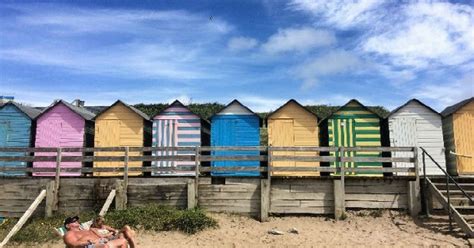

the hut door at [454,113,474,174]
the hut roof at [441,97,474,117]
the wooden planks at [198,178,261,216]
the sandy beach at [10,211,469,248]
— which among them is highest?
the hut roof at [441,97,474,117]

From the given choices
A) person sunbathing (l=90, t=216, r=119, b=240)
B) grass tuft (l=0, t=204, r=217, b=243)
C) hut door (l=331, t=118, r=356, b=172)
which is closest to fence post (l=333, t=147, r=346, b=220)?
hut door (l=331, t=118, r=356, b=172)

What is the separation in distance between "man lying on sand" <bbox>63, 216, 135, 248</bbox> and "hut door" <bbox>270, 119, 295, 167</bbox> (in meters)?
8.23

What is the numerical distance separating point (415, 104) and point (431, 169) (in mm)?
2599

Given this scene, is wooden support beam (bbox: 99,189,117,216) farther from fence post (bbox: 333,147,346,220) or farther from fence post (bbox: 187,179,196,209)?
fence post (bbox: 333,147,346,220)

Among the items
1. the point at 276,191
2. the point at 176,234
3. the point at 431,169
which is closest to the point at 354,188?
the point at 276,191

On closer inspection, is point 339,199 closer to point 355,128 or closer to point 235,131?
point 355,128

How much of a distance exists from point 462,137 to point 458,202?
424cm

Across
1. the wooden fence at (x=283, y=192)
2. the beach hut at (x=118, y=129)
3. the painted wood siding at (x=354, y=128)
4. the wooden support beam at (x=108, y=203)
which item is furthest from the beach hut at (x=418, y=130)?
the wooden support beam at (x=108, y=203)

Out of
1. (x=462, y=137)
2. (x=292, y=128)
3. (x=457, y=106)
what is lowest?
(x=462, y=137)

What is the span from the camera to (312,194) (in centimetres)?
1216

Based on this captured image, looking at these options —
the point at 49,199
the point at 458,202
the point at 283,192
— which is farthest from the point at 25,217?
the point at 458,202

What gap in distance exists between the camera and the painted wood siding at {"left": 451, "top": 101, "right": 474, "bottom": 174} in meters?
14.9

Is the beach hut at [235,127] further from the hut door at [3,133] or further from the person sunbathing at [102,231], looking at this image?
the hut door at [3,133]

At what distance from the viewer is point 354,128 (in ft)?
49.4
